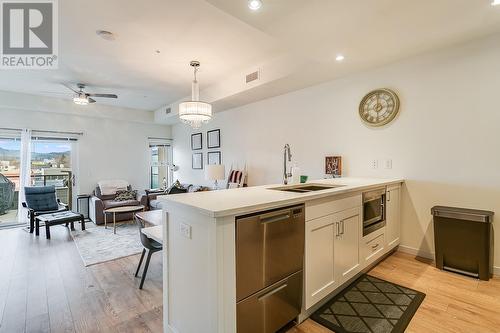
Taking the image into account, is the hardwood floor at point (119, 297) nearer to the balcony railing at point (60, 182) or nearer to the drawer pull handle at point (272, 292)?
the drawer pull handle at point (272, 292)

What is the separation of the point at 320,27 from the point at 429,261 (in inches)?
118

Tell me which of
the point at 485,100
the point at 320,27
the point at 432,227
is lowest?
the point at 432,227

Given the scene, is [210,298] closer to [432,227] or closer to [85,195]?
[432,227]

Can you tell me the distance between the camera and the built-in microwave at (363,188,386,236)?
101 inches

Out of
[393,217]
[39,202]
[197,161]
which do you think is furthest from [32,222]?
[393,217]

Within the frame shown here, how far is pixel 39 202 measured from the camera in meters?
4.92

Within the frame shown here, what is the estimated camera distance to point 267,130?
15.9ft

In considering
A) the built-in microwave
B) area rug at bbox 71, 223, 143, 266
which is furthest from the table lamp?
the built-in microwave

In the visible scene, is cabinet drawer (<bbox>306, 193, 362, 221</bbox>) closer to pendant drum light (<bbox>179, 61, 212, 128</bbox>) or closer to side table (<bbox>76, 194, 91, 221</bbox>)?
pendant drum light (<bbox>179, 61, 212, 128</bbox>)

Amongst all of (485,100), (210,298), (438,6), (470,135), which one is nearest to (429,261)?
(470,135)

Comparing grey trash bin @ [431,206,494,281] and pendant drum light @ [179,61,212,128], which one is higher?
pendant drum light @ [179,61,212,128]

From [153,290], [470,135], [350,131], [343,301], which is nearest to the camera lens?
[343,301]

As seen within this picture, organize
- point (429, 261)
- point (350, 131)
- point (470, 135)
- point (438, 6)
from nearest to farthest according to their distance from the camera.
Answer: point (438, 6) → point (470, 135) → point (429, 261) → point (350, 131)

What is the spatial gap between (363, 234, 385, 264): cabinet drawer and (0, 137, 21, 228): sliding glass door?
7.06m
